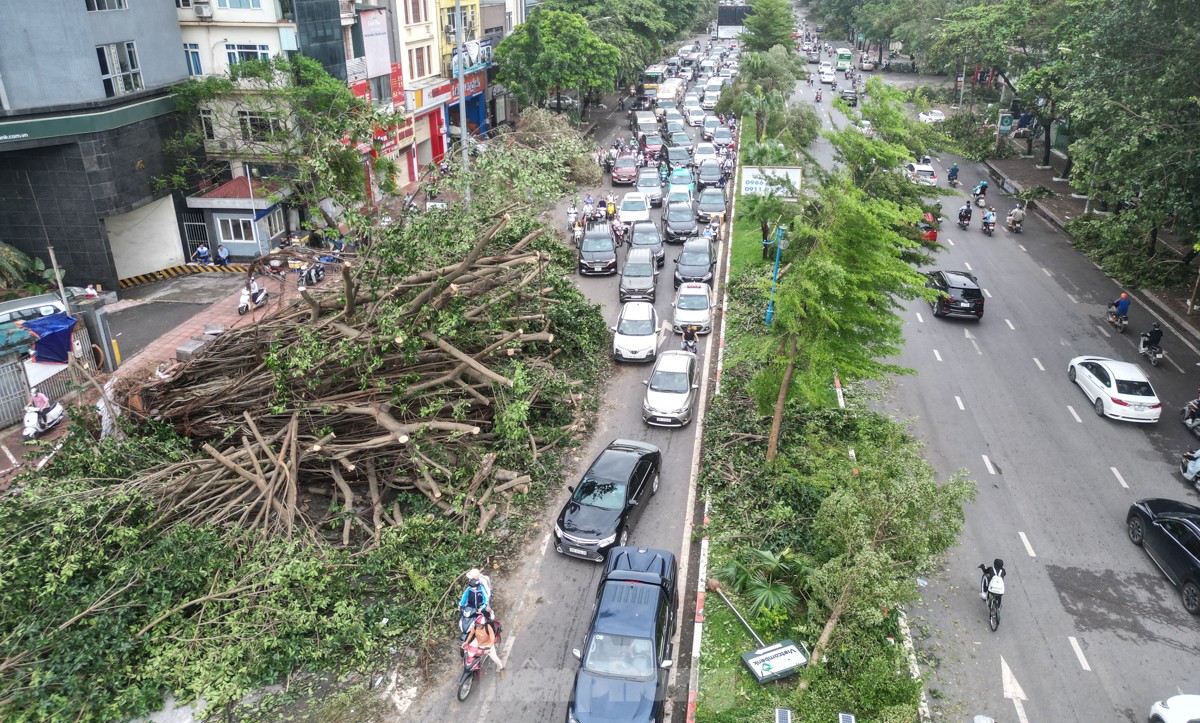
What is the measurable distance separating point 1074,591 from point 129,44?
31.2 m

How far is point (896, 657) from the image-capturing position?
1216 centimetres

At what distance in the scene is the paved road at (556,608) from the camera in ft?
39.4

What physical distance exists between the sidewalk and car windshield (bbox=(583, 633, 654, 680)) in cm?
2336

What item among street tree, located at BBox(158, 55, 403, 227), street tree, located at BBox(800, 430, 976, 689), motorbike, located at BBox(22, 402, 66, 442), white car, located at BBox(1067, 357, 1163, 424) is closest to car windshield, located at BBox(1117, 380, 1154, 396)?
white car, located at BBox(1067, 357, 1163, 424)

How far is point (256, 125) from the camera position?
30.5m

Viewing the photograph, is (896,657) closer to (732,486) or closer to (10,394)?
(732,486)

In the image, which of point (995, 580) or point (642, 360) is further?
point (642, 360)

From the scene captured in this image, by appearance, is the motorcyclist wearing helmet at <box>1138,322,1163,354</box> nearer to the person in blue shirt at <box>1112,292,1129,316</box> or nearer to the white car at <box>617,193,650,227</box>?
the person in blue shirt at <box>1112,292,1129,316</box>

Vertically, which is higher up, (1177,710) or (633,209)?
(633,209)

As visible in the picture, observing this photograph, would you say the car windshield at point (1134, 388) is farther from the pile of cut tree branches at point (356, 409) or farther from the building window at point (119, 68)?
the building window at point (119, 68)

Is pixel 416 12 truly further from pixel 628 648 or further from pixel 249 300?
pixel 628 648

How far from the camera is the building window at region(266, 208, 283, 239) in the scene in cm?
3173

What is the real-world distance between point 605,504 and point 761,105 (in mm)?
33788

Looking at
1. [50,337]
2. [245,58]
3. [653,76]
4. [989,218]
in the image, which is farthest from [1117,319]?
[653,76]
